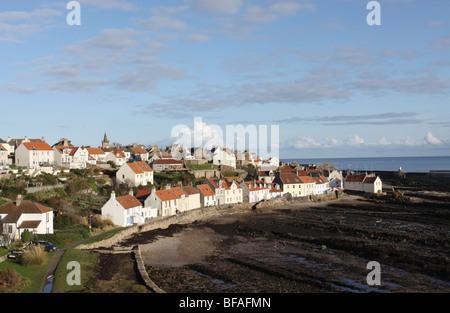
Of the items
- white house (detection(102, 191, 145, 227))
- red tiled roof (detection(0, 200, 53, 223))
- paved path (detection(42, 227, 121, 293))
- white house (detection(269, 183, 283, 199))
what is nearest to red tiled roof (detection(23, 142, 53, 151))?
white house (detection(102, 191, 145, 227))

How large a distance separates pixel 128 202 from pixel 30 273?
20763mm

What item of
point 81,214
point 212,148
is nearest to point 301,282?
point 81,214

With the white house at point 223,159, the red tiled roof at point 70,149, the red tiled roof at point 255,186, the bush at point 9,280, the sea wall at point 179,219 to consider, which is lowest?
the sea wall at point 179,219

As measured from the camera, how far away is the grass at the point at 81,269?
22.2m

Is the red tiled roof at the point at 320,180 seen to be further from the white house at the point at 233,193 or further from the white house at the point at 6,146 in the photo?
the white house at the point at 6,146

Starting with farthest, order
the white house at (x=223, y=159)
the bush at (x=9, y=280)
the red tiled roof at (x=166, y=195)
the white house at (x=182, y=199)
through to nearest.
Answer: the white house at (x=223, y=159) → the white house at (x=182, y=199) → the red tiled roof at (x=166, y=195) → the bush at (x=9, y=280)

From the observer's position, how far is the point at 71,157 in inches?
2739

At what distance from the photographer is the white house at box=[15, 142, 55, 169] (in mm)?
62656

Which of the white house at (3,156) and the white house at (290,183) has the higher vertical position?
the white house at (3,156)

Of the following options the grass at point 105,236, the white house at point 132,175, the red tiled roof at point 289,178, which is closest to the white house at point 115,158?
the white house at point 132,175

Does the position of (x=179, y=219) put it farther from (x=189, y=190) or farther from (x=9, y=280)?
(x=9, y=280)

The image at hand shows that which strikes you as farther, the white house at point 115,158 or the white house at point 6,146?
the white house at point 115,158

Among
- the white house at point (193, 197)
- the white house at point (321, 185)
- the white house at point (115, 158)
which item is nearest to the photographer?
the white house at point (193, 197)

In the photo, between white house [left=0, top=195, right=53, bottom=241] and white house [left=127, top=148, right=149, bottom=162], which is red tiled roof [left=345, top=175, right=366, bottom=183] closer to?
white house [left=127, top=148, right=149, bottom=162]
